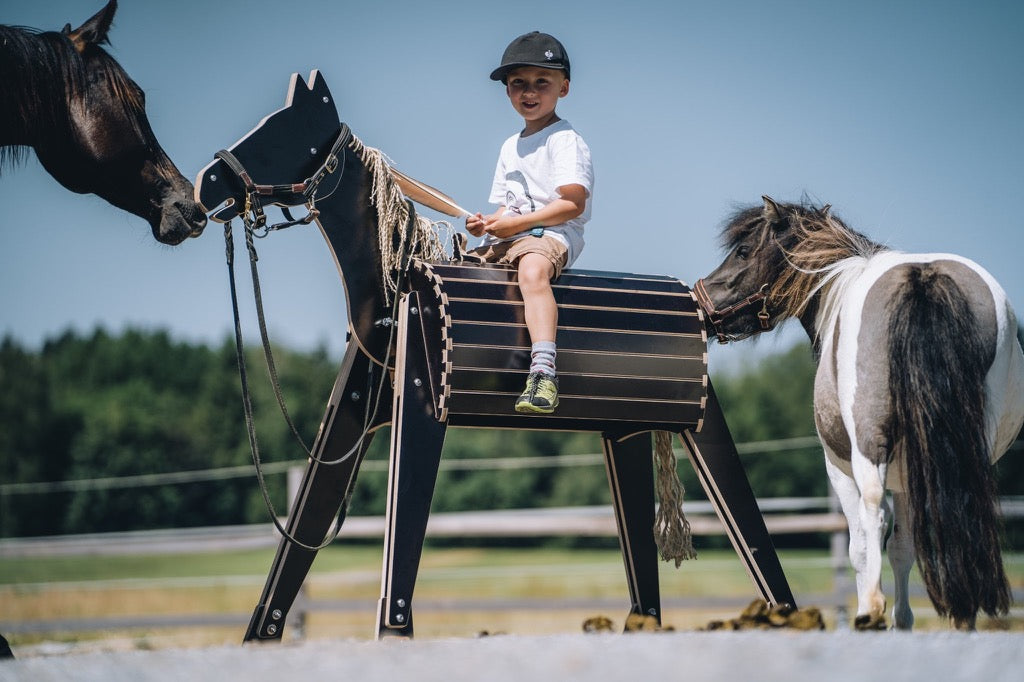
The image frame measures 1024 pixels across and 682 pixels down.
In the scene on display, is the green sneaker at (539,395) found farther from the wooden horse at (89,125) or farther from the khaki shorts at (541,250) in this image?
the wooden horse at (89,125)

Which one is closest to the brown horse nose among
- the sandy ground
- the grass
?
the sandy ground

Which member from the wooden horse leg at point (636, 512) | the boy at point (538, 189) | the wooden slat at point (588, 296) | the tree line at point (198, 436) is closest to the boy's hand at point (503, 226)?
the boy at point (538, 189)

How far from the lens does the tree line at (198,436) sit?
1481 inches

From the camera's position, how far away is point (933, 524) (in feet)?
11.6

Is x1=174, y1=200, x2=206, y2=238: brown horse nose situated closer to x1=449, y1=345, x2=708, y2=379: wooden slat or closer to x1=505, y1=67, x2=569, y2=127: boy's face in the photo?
x1=449, y1=345, x2=708, y2=379: wooden slat

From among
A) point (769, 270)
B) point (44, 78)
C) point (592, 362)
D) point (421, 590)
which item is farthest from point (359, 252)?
point (421, 590)

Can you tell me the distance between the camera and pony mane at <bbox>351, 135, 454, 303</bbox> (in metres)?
4.11

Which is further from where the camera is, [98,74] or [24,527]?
[24,527]

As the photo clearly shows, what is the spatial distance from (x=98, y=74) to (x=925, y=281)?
3165mm

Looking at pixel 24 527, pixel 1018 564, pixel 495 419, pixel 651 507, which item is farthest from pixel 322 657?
pixel 24 527

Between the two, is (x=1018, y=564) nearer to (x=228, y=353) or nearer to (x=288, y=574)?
(x=288, y=574)

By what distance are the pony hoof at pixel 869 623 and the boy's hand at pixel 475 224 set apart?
6.68 feet

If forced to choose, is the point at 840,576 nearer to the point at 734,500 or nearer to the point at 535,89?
the point at 734,500

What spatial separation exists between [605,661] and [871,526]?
60.6 inches
